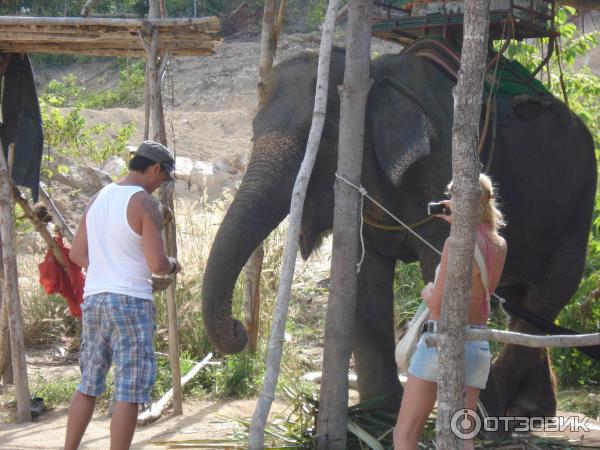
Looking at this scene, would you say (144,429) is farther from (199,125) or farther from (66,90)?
(199,125)

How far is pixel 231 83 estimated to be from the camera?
28.2 metres

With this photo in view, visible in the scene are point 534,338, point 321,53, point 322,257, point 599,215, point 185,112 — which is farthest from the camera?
point 185,112

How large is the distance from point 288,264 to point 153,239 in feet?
2.27

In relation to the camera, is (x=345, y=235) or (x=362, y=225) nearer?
(x=345, y=235)

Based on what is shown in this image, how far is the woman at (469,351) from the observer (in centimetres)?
435

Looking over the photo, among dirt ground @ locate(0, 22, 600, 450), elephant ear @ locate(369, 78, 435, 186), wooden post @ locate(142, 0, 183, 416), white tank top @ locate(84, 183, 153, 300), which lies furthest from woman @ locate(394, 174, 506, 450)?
wooden post @ locate(142, 0, 183, 416)

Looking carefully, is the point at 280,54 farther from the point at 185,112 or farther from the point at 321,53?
the point at 321,53

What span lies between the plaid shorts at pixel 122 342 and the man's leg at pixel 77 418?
0.06 m

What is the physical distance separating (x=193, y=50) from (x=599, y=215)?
3895 millimetres

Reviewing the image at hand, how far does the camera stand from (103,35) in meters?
6.99

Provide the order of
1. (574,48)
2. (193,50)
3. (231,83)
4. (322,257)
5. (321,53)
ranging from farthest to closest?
(231,83)
(322,257)
(574,48)
(193,50)
(321,53)

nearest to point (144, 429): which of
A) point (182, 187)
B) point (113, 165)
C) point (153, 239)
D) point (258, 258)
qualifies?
point (258, 258)

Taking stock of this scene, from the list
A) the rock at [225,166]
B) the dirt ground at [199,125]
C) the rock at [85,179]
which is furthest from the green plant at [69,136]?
the rock at [225,166]

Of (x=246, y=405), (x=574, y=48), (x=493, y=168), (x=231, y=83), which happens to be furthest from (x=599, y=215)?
(x=231, y=83)
